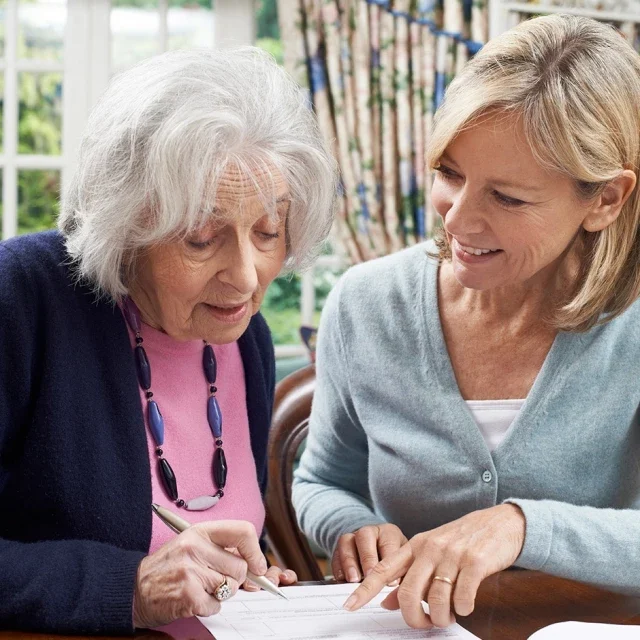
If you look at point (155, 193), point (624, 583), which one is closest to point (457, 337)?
point (624, 583)

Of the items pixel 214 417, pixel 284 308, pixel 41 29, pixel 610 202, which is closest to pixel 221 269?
pixel 214 417

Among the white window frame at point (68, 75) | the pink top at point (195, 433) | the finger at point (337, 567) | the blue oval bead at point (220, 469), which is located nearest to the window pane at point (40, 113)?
the white window frame at point (68, 75)

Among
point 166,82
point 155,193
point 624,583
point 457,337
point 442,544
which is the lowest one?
point 624,583

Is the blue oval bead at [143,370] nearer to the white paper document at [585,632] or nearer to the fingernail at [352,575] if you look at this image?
the fingernail at [352,575]

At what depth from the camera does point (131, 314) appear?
50.8 inches

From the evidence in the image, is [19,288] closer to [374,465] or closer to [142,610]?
[142,610]

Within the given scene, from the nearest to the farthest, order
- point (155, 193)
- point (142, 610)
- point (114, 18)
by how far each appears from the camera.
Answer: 1. point (142, 610)
2. point (155, 193)
3. point (114, 18)

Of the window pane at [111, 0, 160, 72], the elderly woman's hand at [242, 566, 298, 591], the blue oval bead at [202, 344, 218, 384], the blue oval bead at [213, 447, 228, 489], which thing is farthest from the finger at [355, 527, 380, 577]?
the window pane at [111, 0, 160, 72]

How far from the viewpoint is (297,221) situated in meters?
1.26

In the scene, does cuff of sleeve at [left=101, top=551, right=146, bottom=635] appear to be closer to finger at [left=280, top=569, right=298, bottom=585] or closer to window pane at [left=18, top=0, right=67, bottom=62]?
finger at [left=280, top=569, right=298, bottom=585]

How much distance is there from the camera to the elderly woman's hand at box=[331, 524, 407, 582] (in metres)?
1.24

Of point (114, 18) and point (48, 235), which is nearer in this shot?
point (48, 235)

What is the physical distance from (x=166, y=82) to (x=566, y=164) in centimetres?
55

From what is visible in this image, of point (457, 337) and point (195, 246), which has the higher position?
point (195, 246)
